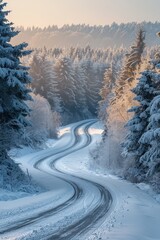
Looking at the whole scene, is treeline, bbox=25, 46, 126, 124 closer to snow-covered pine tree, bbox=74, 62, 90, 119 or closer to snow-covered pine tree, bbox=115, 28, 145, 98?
snow-covered pine tree, bbox=74, 62, 90, 119

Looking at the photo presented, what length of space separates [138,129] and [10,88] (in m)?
11.3

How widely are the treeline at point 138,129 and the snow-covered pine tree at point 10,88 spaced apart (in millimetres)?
7752

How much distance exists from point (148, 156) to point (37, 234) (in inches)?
502

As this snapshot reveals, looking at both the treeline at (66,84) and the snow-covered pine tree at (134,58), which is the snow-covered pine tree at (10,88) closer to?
the snow-covered pine tree at (134,58)

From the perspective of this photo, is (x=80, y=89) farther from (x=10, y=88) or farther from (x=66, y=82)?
(x=10, y=88)

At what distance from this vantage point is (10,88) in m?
23.9

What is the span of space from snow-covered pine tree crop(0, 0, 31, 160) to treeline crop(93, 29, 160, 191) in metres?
7.75

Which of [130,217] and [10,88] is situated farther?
[10,88]

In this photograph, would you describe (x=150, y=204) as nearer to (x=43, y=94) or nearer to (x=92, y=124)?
(x=43, y=94)

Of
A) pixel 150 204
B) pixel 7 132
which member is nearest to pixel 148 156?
pixel 150 204

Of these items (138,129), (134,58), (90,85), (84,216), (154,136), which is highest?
(134,58)

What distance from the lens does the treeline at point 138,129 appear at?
23.2 metres

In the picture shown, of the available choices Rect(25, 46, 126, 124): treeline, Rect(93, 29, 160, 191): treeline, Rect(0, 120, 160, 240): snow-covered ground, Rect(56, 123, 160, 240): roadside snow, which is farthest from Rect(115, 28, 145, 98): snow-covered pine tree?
Rect(0, 120, 160, 240): snow-covered ground

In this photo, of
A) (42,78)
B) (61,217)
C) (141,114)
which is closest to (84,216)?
(61,217)
